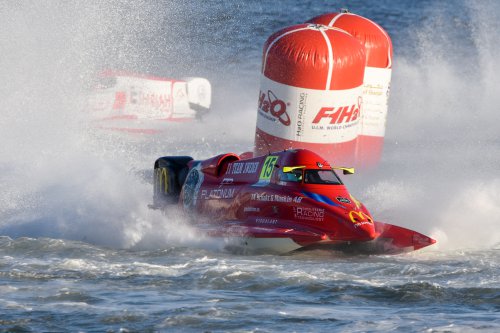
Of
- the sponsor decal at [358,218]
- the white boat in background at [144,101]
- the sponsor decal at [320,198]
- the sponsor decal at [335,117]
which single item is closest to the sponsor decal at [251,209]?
the sponsor decal at [320,198]

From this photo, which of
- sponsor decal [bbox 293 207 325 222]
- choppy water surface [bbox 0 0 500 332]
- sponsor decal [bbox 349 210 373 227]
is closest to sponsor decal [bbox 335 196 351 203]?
sponsor decal [bbox 349 210 373 227]

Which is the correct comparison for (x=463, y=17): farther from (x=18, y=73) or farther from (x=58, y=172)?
(x=58, y=172)

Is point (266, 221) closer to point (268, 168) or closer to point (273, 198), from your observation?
point (273, 198)

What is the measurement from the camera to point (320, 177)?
12609 millimetres

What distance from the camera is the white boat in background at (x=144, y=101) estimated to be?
2202 cm

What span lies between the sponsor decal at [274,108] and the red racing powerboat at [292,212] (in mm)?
1698

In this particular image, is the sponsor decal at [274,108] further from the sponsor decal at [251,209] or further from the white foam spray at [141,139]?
the sponsor decal at [251,209]

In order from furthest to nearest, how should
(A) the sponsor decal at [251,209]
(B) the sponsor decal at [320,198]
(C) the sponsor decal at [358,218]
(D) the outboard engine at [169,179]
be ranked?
(D) the outboard engine at [169,179], (A) the sponsor decal at [251,209], (B) the sponsor decal at [320,198], (C) the sponsor decal at [358,218]

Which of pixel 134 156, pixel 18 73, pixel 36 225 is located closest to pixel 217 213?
pixel 36 225

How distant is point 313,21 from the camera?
17.9 meters

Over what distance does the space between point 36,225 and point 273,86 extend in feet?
13.3

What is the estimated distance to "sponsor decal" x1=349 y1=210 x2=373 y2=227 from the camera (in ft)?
39.6

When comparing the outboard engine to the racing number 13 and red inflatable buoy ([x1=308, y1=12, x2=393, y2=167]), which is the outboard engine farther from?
red inflatable buoy ([x1=308, y1=12, x2=393, y2=167])

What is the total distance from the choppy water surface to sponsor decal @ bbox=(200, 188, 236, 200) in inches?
24.2
